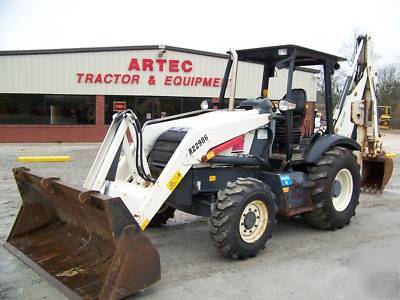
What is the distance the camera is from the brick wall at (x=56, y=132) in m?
20.9

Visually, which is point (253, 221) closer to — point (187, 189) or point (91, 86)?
point (187, 189)

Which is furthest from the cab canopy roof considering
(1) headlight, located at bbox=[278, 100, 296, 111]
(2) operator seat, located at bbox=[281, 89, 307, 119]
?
(1) headlight, located at bbox=[278, 100, 296, 111]

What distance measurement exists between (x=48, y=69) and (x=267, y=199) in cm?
1768

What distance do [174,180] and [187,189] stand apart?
43 cm

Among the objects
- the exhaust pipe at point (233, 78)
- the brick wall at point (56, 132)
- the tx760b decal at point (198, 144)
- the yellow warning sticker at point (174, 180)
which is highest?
the exhaust pipe at point (233, 78)

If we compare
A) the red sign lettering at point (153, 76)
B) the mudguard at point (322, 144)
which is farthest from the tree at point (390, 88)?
the mudguard at point (322, 144)

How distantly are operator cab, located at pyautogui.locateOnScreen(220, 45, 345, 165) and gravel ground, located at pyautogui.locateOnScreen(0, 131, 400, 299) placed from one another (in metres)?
1.21

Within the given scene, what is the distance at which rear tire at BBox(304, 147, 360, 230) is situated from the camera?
20.8ft

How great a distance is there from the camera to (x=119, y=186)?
5.15 meters

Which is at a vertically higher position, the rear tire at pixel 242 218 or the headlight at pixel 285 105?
the headlight at pixel 285 105

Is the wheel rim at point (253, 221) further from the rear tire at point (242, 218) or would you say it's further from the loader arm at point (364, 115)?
the loader arm at point (364, 115)

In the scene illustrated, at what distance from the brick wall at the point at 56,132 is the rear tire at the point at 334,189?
1658cm

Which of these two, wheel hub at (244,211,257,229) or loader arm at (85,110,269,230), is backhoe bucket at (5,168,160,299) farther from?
wheel hub at (244,211,257,229)

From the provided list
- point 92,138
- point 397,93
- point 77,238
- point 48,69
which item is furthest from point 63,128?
point 397,93
